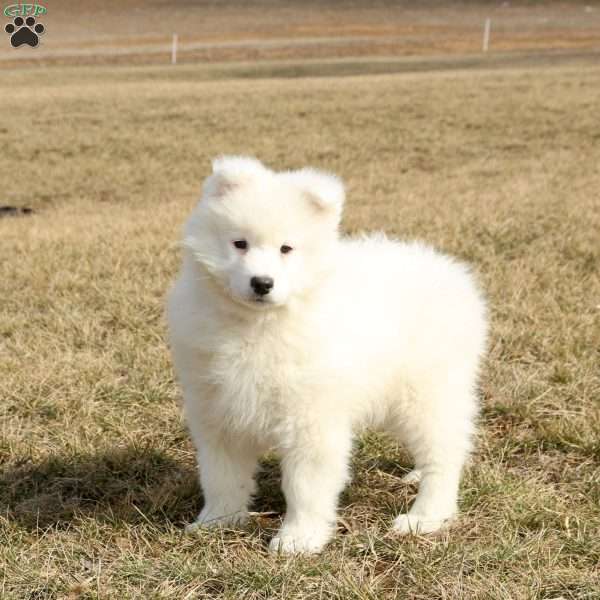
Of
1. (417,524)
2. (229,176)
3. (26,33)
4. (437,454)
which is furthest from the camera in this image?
(26,33)

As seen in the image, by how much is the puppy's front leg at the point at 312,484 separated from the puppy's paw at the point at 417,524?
0.91 ft

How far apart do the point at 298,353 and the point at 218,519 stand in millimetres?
733

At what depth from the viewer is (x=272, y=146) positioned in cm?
1447

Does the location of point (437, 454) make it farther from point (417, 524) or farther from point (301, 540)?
point (301, 540)

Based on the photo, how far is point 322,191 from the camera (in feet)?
9.04

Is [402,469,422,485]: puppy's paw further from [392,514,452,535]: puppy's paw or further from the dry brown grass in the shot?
the dry brown grass

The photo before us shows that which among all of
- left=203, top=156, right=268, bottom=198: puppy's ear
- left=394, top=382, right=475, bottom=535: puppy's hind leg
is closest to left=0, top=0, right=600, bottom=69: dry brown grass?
left=203, top=156, right=268, bottom=198: puppy's ear

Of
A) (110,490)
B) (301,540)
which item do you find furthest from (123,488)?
(301,540)

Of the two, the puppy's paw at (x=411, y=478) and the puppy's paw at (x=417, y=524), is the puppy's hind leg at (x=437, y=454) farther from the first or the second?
the puppy's paw at (x=411, y=478)

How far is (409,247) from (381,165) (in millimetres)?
9553

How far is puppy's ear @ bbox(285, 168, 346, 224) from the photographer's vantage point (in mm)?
2750

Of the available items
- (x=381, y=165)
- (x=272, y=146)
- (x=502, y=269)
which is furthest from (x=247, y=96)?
(x=502, y=269)

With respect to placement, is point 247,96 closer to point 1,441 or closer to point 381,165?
point 381,165

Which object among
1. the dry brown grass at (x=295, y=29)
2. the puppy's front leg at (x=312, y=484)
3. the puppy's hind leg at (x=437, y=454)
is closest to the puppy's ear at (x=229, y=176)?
the puppy's front leg at (x=312, y=484)
